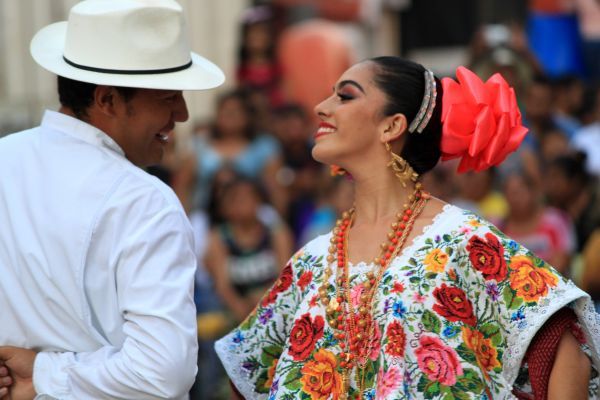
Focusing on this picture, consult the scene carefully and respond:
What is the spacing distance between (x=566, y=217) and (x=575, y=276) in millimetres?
740

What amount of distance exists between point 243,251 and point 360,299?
4.42m

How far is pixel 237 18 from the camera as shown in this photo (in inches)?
515

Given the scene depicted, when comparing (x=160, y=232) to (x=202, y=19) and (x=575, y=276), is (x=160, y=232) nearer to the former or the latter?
(x=575, y=276)

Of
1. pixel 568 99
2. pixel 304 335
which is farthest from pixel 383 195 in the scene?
pixel 568 99

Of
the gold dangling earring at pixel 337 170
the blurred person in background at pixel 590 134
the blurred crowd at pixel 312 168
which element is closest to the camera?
the gold dangling earring at pixel 337 170

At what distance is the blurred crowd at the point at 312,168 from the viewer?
8117 millimetres

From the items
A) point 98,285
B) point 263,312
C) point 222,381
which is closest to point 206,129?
point 222,381

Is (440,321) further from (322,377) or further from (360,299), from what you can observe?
(322,377)

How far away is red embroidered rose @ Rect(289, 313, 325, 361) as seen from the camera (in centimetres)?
409

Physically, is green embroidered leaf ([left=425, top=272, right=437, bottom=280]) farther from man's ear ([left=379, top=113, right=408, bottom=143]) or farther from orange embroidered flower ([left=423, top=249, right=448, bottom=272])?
man's ear ([left=379, top=113, right=408, bottom=143])

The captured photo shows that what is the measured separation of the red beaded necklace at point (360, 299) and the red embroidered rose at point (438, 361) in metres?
0.17

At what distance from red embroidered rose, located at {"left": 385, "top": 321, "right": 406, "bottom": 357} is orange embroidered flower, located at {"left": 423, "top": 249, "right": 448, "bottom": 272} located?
21 cm

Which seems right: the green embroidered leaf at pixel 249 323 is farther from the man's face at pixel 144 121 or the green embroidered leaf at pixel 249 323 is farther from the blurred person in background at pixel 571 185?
the blurred person in background at pixel 571 185

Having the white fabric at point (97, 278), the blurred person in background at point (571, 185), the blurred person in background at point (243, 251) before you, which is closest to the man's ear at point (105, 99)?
the white fabric at point (97, 278)
